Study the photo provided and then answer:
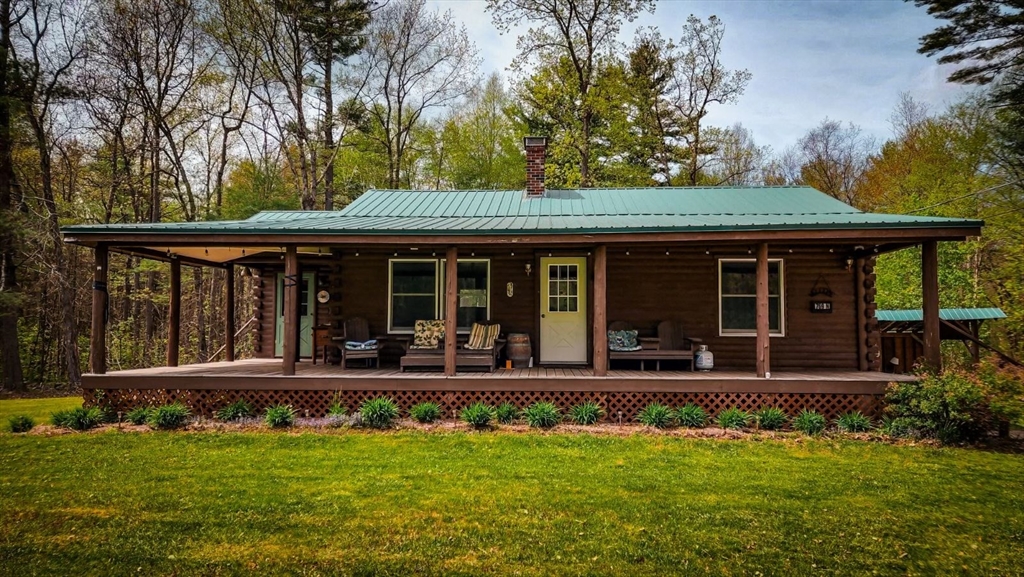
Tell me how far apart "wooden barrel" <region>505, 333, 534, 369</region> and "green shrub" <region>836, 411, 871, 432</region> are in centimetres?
454

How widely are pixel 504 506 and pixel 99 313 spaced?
6.76 m

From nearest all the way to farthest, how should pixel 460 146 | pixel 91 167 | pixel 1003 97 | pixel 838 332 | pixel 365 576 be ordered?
pixel 365 576 → pixel 1003 97 → pixel 838 332 → pixel 91 167 → pixel 460 146

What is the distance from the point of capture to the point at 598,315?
709cm

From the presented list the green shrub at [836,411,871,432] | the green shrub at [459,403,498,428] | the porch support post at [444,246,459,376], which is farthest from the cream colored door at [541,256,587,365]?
the green shrub at [836,411,871,432]

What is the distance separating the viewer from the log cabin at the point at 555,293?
23.0 feet

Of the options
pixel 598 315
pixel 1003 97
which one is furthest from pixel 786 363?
pixel 1003 97

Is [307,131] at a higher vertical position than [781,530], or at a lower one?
higher

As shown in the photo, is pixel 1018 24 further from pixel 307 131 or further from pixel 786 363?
pixel 307 131

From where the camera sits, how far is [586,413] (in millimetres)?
6887

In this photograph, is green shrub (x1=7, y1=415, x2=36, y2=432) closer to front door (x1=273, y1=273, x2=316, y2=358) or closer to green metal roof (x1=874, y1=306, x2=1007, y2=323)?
front door (x1=273, y1=273, x2=316, y2=358)

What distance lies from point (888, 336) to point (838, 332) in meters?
1.10

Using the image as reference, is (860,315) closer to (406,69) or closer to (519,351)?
(519,351)

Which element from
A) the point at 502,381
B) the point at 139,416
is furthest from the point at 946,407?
the point at 139,416

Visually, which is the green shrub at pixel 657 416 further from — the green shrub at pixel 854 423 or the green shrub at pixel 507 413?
the green shrub at pixel 854 423
